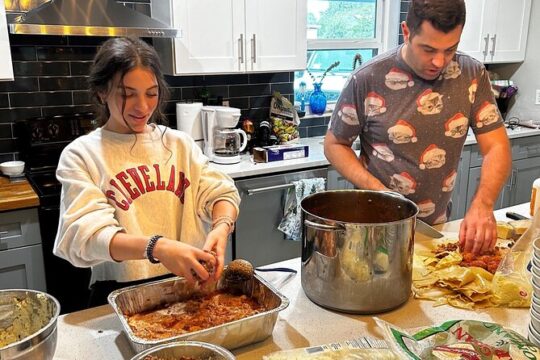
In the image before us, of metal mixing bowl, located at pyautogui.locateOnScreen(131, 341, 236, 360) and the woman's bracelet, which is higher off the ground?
the woman's bracelet

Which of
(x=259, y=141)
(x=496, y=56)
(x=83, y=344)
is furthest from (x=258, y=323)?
(x=496, y=56)

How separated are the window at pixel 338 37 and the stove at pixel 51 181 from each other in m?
1.55

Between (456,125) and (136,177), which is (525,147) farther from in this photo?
(136,177)

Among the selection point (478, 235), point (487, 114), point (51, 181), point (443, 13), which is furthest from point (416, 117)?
point (51, 181)

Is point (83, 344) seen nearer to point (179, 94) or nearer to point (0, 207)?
point (0, 207)

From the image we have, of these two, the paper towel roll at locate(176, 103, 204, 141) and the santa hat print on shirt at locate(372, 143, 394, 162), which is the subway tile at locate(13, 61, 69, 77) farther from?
the santa hat print on shirt at locate(372, 143, 394, 162)

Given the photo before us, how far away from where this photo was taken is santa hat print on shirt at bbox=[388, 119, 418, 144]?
1.67 meters

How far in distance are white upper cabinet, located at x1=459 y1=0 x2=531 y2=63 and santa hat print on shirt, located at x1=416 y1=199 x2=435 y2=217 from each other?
227 centimetres

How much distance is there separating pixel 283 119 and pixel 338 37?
32.6 inches

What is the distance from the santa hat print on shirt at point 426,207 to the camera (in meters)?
1.73

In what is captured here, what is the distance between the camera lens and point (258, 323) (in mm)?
1002

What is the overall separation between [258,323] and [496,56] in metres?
3.49

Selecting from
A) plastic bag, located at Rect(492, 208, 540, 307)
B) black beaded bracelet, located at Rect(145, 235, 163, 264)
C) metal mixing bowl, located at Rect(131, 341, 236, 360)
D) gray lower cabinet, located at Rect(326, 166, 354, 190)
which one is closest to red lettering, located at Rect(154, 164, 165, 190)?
black beaded bracelet, located at Rect(145, 235, 163, 264)

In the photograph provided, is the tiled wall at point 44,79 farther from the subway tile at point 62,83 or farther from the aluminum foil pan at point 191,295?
the aluminum foil pan at point 191,295
